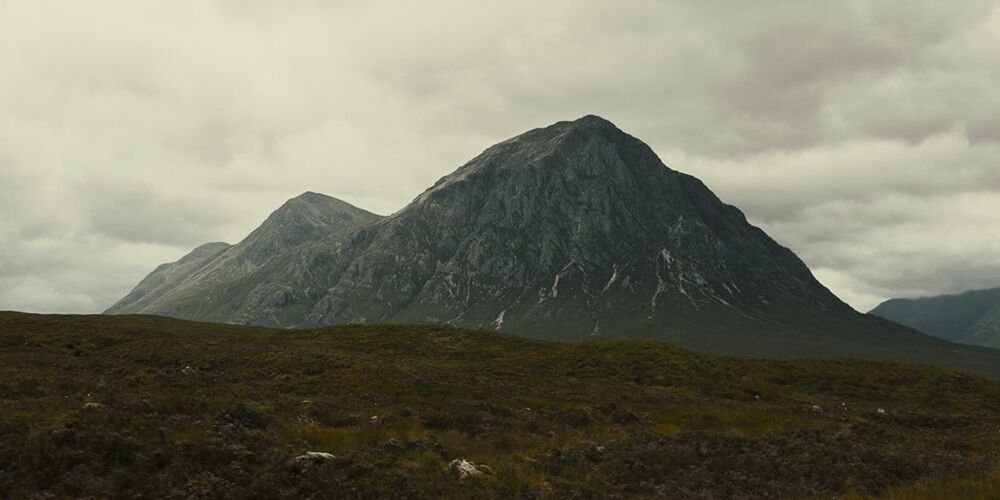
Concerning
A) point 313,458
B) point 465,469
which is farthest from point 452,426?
point 313,458

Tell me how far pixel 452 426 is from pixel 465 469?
8363mm

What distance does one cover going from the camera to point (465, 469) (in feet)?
67.4

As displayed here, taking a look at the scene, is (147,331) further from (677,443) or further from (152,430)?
(677,443)

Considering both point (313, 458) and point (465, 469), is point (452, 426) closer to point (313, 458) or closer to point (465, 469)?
point (465, 469)

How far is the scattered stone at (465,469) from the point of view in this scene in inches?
793

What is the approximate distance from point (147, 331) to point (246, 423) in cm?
5421

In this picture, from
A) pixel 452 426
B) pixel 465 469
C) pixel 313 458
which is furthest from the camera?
pixel 452 426

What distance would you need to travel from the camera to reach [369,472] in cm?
1898

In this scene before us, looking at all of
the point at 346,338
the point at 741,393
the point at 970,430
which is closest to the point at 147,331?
the point at 346,338

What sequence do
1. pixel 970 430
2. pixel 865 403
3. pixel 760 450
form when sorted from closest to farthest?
pixel 760 450 < pixel 970 430 < pixel 865 403

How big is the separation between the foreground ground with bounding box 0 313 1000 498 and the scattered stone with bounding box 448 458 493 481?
0.20 metres

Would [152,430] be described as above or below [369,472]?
above

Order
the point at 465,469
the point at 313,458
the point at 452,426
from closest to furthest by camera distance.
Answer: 1. the point at 313,458
2. the point at 465,469
3. the point at 452,426

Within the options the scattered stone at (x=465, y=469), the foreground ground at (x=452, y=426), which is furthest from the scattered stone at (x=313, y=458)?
the scattered stone at (x=465, y=469)
